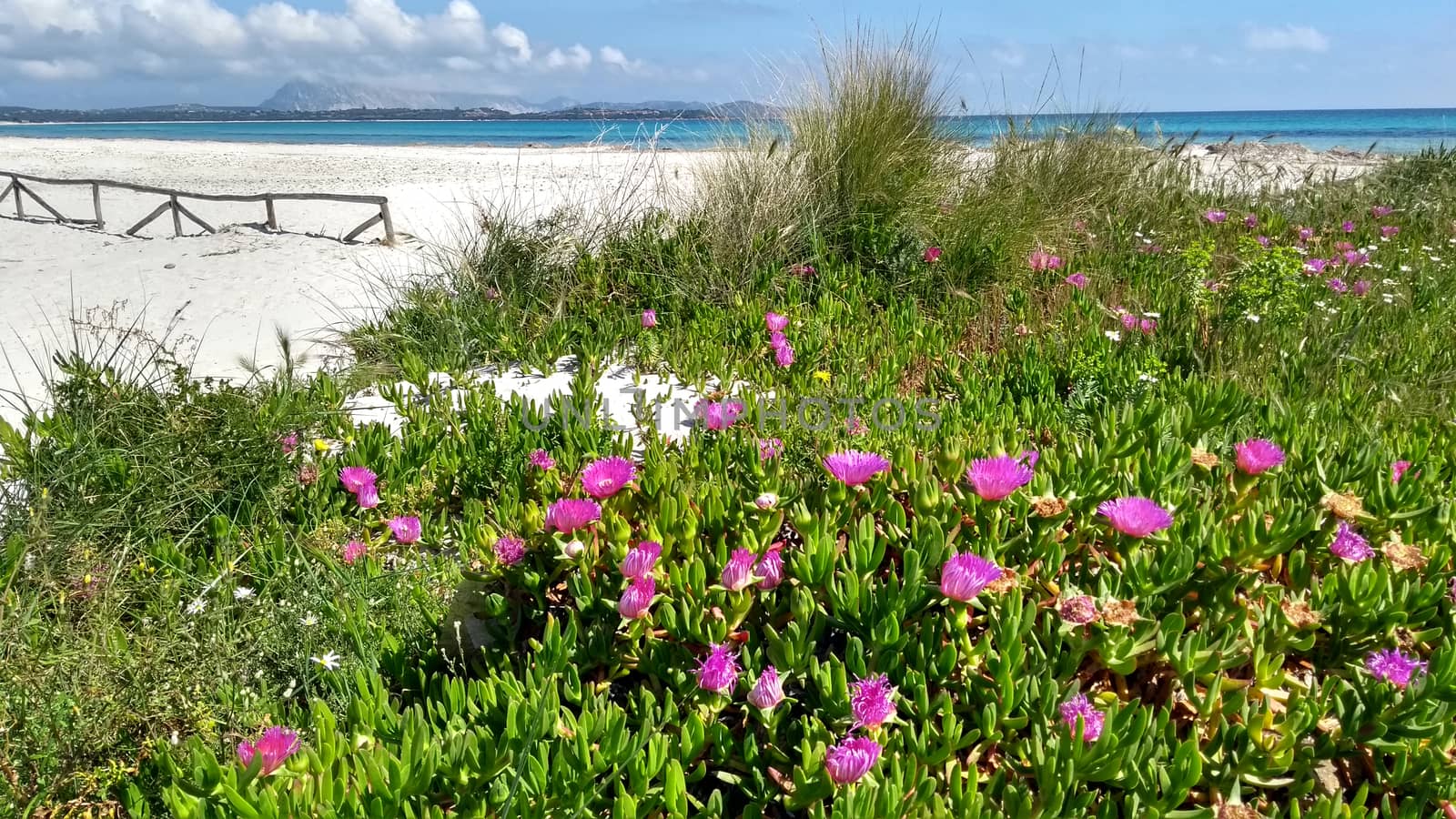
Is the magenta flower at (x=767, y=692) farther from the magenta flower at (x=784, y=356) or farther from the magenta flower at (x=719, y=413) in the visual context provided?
the magenta flower at (x=784, y=356)

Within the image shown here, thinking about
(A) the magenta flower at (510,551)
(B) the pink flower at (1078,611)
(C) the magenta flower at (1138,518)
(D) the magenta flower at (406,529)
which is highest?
(C) the magenta flower at (1138,518)

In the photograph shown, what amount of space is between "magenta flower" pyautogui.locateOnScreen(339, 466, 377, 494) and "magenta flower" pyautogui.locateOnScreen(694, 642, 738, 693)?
1.65 meters

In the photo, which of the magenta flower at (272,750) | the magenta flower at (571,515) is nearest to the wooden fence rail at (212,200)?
the magenta flower at (571,515)

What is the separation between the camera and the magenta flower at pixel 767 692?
1.54m

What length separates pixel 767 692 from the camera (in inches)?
60.6

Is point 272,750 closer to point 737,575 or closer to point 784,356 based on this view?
point 737,575

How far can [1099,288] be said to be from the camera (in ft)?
16.4

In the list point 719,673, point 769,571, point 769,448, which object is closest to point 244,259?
point 769,448

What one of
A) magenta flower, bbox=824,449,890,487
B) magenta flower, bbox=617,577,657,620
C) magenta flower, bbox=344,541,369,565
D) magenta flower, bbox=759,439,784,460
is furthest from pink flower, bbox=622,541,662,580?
magenta flower, bbox=344,541,369,565

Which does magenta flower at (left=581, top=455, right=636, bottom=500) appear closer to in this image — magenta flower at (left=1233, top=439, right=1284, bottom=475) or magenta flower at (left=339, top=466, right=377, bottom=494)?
magenta flower at (left=339, top=466, right=377, bottom=494)

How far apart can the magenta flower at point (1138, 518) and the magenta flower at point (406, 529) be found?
1.83 meters

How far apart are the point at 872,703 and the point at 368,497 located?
6.05ft

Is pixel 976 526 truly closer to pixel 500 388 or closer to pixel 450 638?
pixel 450 638

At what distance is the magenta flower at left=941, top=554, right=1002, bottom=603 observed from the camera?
1548mm
